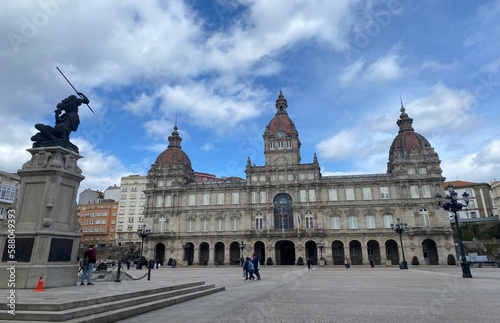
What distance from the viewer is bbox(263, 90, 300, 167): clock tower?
5603 centimetres

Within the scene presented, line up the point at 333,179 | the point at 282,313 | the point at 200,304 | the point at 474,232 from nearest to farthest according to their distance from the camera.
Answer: the point at 282,313 → the point at 200,304 → the point at 333,179 → the point at 474,232

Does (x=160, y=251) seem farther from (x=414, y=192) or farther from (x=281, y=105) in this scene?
(x=414, y=192)

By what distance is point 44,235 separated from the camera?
35.0 feet

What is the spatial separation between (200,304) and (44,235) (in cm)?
581

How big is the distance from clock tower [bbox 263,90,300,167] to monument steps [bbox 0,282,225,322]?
46.2 metres

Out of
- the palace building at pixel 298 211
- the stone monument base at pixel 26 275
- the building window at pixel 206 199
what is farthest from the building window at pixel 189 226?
the stone monument base at pixel 26 275

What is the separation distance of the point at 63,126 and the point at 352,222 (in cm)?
4674

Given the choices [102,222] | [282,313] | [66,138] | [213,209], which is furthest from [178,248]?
[282,313]

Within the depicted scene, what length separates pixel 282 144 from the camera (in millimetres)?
57125

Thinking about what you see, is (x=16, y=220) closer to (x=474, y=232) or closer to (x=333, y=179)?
(x=333, y=179)

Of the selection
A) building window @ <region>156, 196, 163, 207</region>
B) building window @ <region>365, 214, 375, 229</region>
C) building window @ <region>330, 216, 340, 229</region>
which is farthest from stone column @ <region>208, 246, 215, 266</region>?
building window @ <region>365, 214, 375, 229</region>

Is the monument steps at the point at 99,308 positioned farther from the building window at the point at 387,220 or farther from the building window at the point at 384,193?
the building window at the point at 384,193

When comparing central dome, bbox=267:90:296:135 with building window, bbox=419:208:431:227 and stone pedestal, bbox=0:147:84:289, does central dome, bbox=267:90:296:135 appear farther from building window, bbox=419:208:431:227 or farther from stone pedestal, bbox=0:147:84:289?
stone pedestal, bbox=0:147:84:289

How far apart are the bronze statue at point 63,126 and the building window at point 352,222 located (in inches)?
1803
